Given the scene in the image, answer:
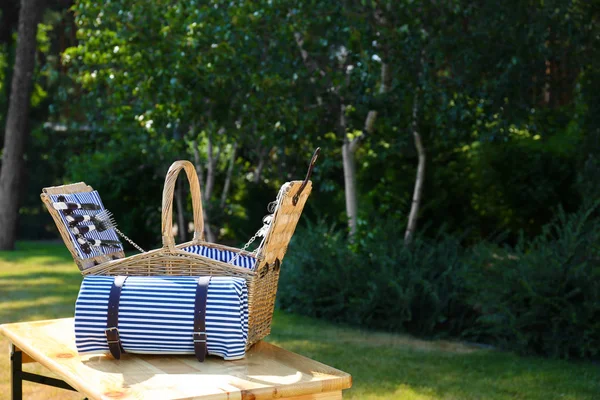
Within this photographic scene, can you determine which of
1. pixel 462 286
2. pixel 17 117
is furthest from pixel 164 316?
pixel 17 117

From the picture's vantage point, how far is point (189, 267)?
2.56m

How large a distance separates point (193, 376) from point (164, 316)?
21cm

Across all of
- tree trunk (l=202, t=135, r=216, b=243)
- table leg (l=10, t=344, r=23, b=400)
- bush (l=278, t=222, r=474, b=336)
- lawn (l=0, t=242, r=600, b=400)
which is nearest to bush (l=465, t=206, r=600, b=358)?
lawn (l=0, t=242, r=600, b=400)

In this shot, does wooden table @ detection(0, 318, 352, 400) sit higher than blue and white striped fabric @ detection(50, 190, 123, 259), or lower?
lower

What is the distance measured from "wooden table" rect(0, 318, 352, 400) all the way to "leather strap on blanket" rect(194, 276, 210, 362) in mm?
46

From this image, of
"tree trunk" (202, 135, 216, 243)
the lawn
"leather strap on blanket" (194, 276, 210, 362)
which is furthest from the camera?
"tree trunk" (202, 135, 216, 243)

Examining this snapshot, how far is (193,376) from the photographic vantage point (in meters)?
2.27

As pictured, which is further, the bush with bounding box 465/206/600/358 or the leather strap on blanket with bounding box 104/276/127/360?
the bush with bounding box 465/206/600/358

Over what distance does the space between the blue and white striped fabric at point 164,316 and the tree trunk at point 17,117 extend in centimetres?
1031

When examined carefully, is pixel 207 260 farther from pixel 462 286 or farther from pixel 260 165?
pixel 260 165

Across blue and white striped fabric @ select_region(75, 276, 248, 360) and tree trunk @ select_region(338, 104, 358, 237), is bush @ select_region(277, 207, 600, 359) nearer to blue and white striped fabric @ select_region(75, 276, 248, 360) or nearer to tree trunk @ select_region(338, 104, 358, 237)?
tree trunk @ select_region(338, 104, 358, 237)

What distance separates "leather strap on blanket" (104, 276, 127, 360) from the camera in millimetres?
2400

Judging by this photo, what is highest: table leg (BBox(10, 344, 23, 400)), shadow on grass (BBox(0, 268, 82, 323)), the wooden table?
the wooden table

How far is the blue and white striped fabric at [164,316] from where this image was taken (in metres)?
2.37
